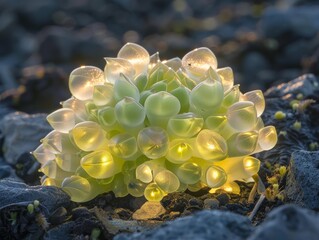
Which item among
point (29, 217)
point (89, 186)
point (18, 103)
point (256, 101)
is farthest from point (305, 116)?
point (18, 103)

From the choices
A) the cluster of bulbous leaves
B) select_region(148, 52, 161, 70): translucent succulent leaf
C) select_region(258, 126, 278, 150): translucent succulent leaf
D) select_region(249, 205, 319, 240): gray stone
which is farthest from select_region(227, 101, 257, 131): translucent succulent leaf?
select_region(249, 205, 319, 240): gray stone

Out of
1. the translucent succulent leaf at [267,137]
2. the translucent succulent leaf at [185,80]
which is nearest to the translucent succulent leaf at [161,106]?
the translucent succulent leaf at [185,80]

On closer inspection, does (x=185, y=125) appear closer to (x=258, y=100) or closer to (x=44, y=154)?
(x=258, y=100)

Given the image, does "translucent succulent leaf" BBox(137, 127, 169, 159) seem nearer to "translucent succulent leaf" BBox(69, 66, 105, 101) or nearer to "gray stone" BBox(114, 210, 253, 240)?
"translucent succulent leaf" BBox(69, 66, 105, 101)

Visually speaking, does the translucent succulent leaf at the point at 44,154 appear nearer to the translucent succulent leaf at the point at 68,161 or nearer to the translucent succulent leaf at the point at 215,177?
the translucent succulent leaf at the point at 68,161

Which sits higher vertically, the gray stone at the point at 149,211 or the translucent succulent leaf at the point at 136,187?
the translucent succulent leaf at the point at 136,187

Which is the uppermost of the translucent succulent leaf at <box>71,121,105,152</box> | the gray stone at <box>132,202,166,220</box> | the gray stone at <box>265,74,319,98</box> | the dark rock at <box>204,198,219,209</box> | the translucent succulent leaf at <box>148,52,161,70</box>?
the translucent succulent leaf at <box>148,52,161,70</box>

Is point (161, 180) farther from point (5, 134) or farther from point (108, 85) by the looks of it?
point (5, 134)
